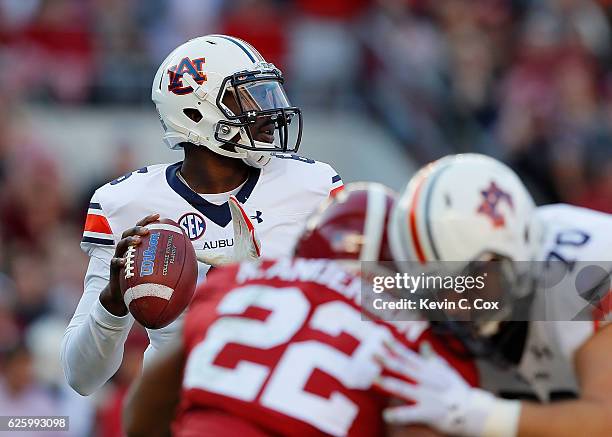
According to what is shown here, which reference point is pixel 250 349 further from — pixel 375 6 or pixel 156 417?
pixel 375 6

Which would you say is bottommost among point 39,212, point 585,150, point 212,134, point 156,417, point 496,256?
point 39,212

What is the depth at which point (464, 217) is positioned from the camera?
3.19m

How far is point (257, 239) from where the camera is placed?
177 inches

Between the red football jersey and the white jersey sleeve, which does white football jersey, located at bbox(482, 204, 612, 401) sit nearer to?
the red football jersey

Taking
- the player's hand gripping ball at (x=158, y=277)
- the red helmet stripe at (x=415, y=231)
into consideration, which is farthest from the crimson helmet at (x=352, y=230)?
the player's hand gripping ball at (x=158, y=277)

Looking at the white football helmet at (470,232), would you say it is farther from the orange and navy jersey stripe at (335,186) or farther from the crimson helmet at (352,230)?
the orange and navy jersey stripe at (335,186)

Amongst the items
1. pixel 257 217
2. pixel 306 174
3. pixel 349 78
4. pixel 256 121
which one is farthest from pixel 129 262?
pixel 349 78

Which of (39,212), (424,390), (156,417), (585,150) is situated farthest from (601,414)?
(39,212)

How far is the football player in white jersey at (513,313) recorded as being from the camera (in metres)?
3.08

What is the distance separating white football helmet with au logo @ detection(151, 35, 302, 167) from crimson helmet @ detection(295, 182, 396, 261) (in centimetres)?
128

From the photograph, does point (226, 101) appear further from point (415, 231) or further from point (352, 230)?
point (415, 231)

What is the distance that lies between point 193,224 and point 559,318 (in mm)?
1642

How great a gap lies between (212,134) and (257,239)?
0.45 metres

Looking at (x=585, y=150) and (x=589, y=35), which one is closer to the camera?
(x=585, y=150)
